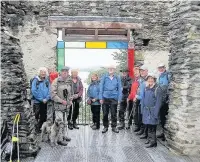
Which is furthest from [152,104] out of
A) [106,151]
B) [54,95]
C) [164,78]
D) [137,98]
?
[54,95]

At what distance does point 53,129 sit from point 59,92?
80 cm

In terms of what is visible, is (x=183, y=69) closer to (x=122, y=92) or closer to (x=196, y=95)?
(x=196, y=95)

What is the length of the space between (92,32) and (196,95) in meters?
6.01

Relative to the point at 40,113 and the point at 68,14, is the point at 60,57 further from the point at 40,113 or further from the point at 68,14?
the point at 40,113

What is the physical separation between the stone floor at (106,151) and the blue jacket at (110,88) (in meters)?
0.98

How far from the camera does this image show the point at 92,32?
12.8 m

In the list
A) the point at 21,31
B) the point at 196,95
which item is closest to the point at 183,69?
the point at 196,95

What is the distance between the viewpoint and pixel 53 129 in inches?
320

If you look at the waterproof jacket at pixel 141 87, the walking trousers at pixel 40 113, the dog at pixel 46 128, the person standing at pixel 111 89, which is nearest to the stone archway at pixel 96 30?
the person standing at pixel 111 89

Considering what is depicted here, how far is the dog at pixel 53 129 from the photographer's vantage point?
8.12 meters

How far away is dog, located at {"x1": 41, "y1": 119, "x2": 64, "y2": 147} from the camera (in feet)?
26.6

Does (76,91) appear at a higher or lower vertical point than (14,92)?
lower

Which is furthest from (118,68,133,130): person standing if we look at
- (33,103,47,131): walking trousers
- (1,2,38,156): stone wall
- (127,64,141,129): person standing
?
(1,2,38,156): stone wall

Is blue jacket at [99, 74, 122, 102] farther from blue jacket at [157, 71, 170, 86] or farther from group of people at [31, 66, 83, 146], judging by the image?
blue jacket at [157, 71, 170, 86]
